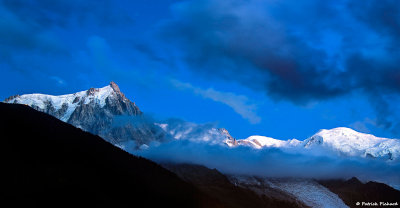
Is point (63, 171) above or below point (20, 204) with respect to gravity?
above

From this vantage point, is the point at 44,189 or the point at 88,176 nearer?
the point at 44,189

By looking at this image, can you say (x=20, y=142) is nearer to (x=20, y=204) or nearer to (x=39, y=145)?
(x=39, y=145)

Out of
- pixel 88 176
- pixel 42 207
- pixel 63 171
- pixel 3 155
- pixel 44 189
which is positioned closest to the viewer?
pixel 42 207

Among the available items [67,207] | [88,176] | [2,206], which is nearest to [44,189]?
[67,207]

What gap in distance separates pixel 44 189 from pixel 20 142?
3759 cm

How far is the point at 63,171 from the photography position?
18338cm

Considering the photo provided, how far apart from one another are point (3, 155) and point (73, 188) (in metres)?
29.2

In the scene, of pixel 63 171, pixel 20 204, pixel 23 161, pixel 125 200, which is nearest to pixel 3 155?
pixel 23 161

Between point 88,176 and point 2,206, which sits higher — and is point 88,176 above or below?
above

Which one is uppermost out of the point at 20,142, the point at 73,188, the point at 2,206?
the point at 20,142

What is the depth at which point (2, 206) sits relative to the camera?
137 m

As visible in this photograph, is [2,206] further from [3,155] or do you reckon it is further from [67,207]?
[3,155]

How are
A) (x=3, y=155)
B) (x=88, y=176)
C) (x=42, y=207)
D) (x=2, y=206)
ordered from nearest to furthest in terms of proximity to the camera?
(x=2, y=206), (x=42, y=207), (x=3, y=155), (x=88, y=176)

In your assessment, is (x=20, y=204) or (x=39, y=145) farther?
(x=39, y=145)
